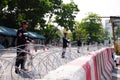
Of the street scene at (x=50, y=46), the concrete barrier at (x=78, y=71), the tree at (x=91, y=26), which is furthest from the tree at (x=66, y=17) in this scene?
the concrete barrier at (x=78, y=71)

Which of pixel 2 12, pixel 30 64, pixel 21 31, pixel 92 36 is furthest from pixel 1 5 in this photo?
pixel 92 36

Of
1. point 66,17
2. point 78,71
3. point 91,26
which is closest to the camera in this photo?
point 78,71

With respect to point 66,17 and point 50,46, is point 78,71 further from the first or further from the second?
point 66,17

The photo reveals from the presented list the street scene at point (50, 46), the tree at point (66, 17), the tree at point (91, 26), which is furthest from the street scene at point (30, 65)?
the tree at point (91, 26)

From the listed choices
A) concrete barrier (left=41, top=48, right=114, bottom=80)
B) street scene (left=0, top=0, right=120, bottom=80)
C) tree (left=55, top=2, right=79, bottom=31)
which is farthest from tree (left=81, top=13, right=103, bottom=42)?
concrete barrier (left=41, top=48, right=114, bottom=80)

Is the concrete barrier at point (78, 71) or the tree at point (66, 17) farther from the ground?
the tree at point (66, 17)

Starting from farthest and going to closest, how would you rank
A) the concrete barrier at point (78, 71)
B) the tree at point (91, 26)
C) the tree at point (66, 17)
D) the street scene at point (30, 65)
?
the tree at point (91, 26) < the tree at point (66, 17) < the street scene at point (30, 65) < the concrete barrier at point (78, 71)

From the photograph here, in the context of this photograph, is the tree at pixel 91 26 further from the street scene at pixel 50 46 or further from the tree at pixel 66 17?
the tree at pixel 66 17

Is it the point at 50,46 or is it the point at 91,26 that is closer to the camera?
the point at 50,46

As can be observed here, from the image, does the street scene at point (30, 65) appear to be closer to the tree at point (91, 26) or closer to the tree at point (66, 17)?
the tree at point (66, 17)

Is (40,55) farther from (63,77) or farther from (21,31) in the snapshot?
(21,31)

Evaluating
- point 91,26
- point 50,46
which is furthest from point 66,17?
point 50,46

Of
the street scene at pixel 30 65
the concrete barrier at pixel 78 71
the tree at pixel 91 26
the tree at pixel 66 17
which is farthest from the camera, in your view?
the tree at pixel 91 26

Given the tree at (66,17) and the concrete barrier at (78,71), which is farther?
the tree at (66,17)
